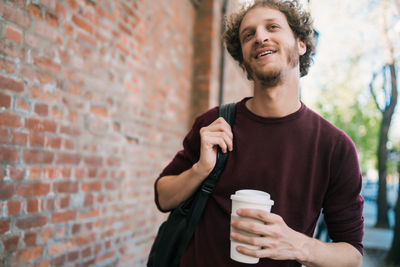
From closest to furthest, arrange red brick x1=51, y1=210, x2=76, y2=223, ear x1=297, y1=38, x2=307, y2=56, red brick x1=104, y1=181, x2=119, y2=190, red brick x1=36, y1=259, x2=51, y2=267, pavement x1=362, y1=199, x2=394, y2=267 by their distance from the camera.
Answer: ear x1=297, y1=38, x2=307, y2=56 → red brick x1=36, y1=259, x2=51, y2=267 → red brick x1=51, y1=210, x2=76, y2=223 → red brick x1=104, y1=181, x2=119, y2=190 → pavement x1=362, y1=199, x2=394, y2=267

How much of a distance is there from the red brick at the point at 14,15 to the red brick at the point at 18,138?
65 cm

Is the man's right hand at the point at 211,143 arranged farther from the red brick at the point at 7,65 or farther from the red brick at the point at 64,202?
the red brick at the point at 64,202

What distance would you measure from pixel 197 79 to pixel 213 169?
12.2 feet

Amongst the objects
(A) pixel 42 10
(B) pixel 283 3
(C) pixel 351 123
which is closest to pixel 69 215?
(A) pixel 42 10

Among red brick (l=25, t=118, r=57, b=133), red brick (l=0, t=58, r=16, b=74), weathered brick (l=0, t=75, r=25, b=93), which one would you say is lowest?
red brick (l=25, t=118, r=57, b=133)

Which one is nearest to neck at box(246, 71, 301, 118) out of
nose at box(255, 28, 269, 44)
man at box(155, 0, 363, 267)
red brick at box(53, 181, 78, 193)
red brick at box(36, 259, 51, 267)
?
man at box(155, 0, 363, 267)

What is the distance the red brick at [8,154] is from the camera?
193cm

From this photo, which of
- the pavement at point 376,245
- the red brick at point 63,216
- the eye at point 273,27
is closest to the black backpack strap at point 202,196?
the eye at point 273,27

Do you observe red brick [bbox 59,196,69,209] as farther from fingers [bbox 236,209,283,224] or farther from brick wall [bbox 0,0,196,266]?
fingers [bbox 236,209,283,224]

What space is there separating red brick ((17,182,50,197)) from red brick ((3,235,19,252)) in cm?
25

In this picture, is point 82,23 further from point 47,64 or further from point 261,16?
point 261,16

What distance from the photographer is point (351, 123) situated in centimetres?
2941

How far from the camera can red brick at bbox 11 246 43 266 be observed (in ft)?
6.72

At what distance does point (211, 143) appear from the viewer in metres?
1.55
